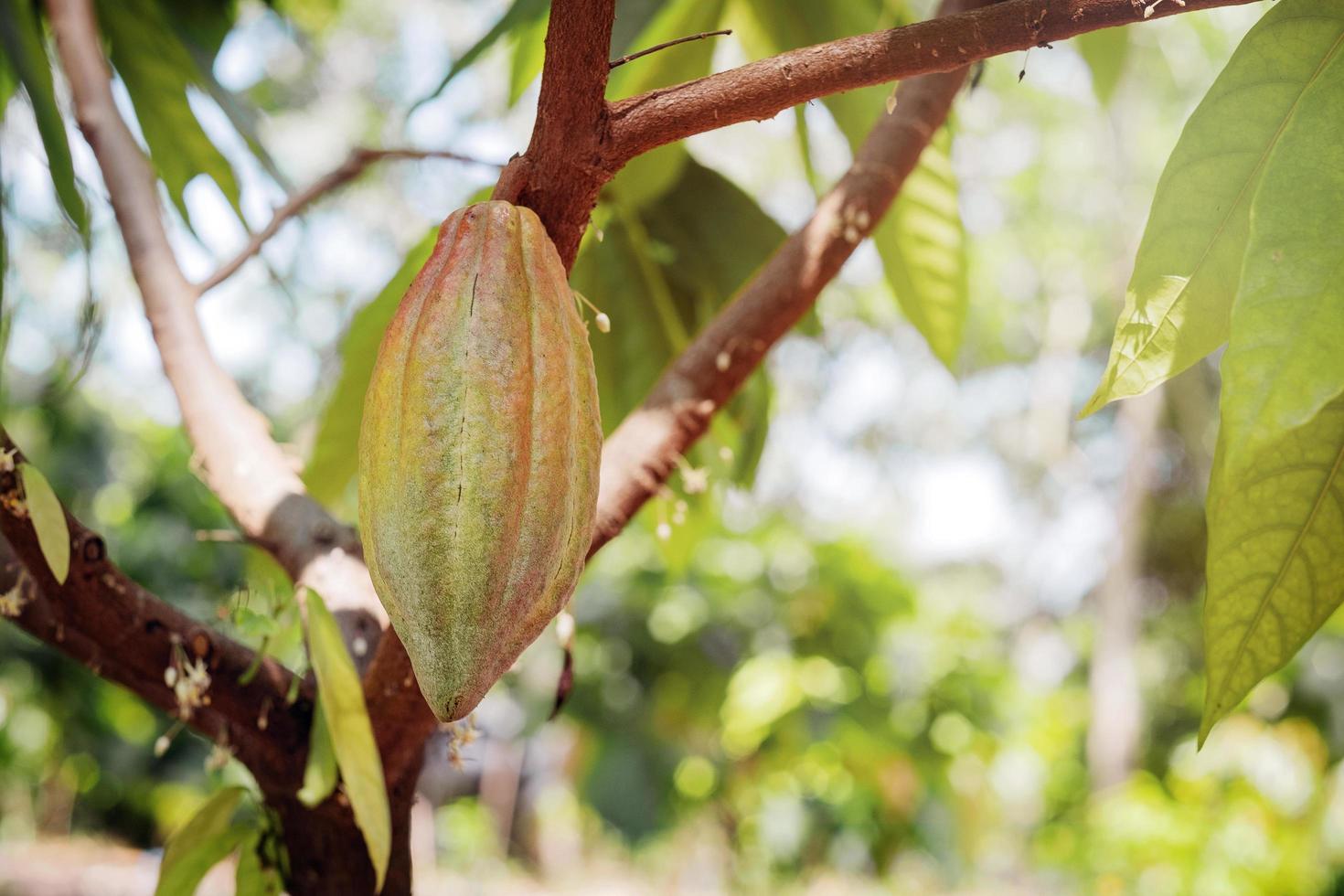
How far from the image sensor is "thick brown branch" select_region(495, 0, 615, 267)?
0.50 metres

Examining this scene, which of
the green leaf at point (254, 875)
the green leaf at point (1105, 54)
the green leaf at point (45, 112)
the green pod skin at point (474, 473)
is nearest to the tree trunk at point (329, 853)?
the green leaf at point (254, 875)

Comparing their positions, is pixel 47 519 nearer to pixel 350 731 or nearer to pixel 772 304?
pixel 350 731

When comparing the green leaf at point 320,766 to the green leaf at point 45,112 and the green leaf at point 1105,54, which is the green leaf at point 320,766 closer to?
the green leaf at point 45,112

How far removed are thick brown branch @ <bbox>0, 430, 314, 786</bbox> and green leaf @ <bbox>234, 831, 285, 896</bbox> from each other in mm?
44

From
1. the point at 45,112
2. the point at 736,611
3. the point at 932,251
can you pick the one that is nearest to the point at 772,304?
the point at 932,251

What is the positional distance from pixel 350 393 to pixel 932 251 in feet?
1.78

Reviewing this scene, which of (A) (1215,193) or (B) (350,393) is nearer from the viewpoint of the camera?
(A) (1215,193)

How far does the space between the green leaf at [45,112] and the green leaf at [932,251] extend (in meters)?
0.69

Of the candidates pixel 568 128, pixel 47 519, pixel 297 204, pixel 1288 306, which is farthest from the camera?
pixel 297 204

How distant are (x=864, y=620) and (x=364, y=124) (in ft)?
21.9

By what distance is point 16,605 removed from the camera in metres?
0.72

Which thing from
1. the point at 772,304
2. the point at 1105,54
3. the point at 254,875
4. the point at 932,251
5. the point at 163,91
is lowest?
the point at 254,875

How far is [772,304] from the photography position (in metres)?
0.88

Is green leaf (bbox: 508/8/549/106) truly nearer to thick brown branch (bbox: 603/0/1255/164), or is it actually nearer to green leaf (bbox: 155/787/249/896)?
thick brown branch (bbox: 603/0/1255/164)
